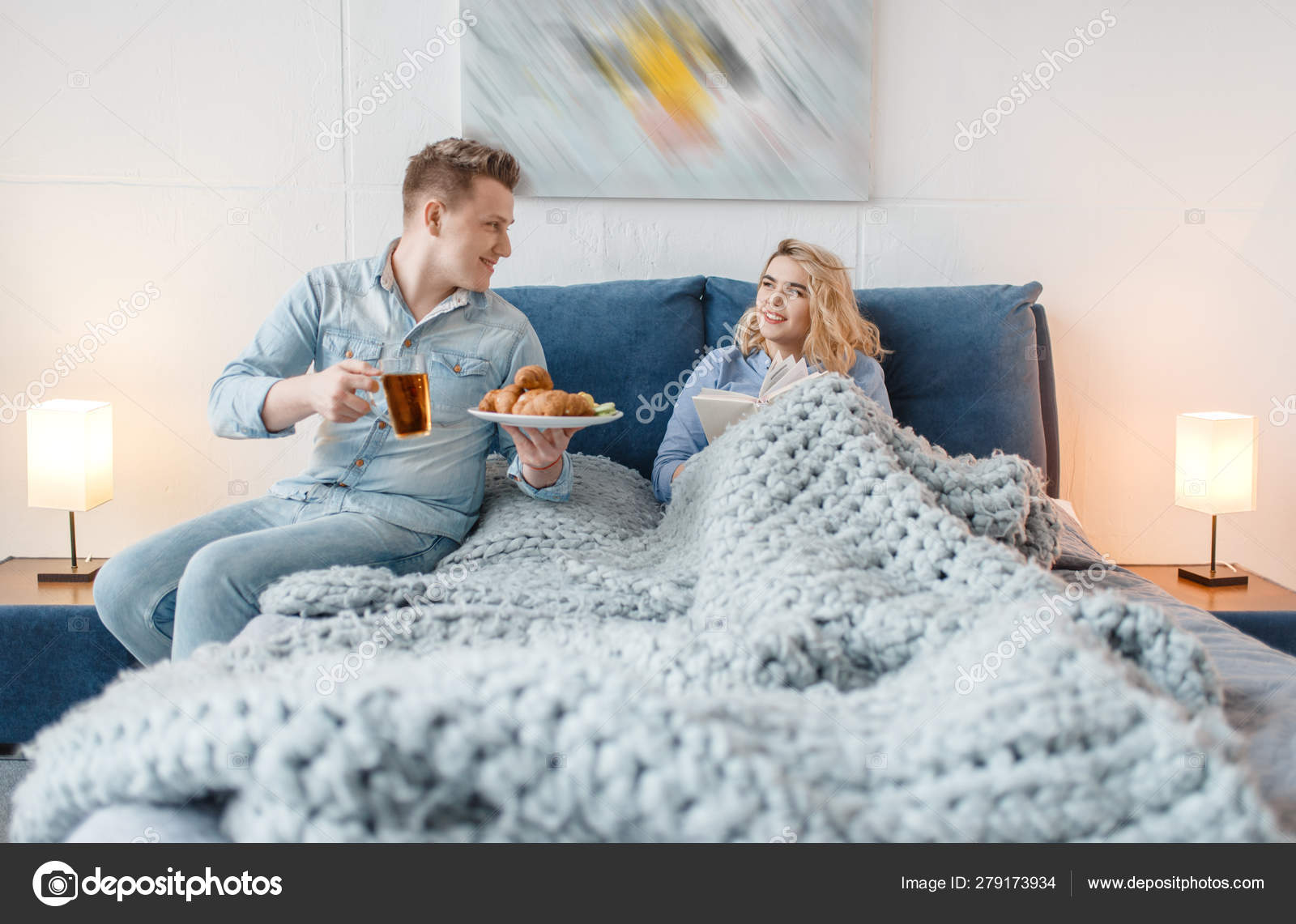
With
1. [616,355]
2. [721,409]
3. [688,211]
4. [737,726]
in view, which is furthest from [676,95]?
[737,726]

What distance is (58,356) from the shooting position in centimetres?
230

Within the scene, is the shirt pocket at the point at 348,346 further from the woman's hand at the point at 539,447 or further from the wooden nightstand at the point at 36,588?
the wooden nightstand at the point at 36,588

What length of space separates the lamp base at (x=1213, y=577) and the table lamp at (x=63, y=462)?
2.58 metres

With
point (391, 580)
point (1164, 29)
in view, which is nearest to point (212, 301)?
point (391, 580)

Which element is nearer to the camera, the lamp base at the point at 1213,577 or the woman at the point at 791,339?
the woman at the point at 791,339

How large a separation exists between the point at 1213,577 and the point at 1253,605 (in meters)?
0.16

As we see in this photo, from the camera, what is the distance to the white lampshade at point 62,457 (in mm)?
2041

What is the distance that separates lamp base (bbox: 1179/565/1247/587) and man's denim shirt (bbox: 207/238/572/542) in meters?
1.55

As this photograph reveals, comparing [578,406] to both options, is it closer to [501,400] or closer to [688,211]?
[501,400]
